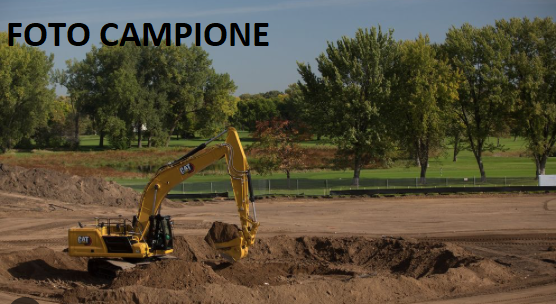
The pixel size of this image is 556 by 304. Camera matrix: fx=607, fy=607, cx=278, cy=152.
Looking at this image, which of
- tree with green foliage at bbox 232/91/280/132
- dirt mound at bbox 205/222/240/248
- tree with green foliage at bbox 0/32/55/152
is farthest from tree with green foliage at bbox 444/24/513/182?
tree with green foliage at bbox 232/91/280/132

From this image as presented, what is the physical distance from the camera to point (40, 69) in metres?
80.1

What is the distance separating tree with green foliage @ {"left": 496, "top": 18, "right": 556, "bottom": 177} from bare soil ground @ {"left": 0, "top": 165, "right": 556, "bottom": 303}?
11.3 m

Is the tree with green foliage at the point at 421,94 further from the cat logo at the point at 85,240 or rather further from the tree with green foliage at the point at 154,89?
the tree with green foliage at the point at 154,89

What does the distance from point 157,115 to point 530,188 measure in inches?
2257

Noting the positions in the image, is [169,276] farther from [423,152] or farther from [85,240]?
[423,152]

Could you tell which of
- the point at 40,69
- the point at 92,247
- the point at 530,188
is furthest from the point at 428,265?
the point at 40,69

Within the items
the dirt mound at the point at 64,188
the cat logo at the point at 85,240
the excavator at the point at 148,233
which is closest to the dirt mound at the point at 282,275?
the excavator at the point at 148,233

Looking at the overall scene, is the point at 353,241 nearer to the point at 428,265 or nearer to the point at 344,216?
the point at 428,265

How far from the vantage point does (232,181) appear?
58.2 feet

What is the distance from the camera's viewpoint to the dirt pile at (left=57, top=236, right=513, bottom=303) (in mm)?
15633

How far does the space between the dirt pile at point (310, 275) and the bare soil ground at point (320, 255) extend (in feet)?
0.13

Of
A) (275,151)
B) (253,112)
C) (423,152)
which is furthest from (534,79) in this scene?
(253,112)

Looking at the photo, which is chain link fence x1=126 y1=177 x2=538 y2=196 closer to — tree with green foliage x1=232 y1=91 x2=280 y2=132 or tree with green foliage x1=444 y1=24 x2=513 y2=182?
tree with green foliage x1=444 y1=24 x2=513 y2=182

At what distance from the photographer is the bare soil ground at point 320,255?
16.5 m
